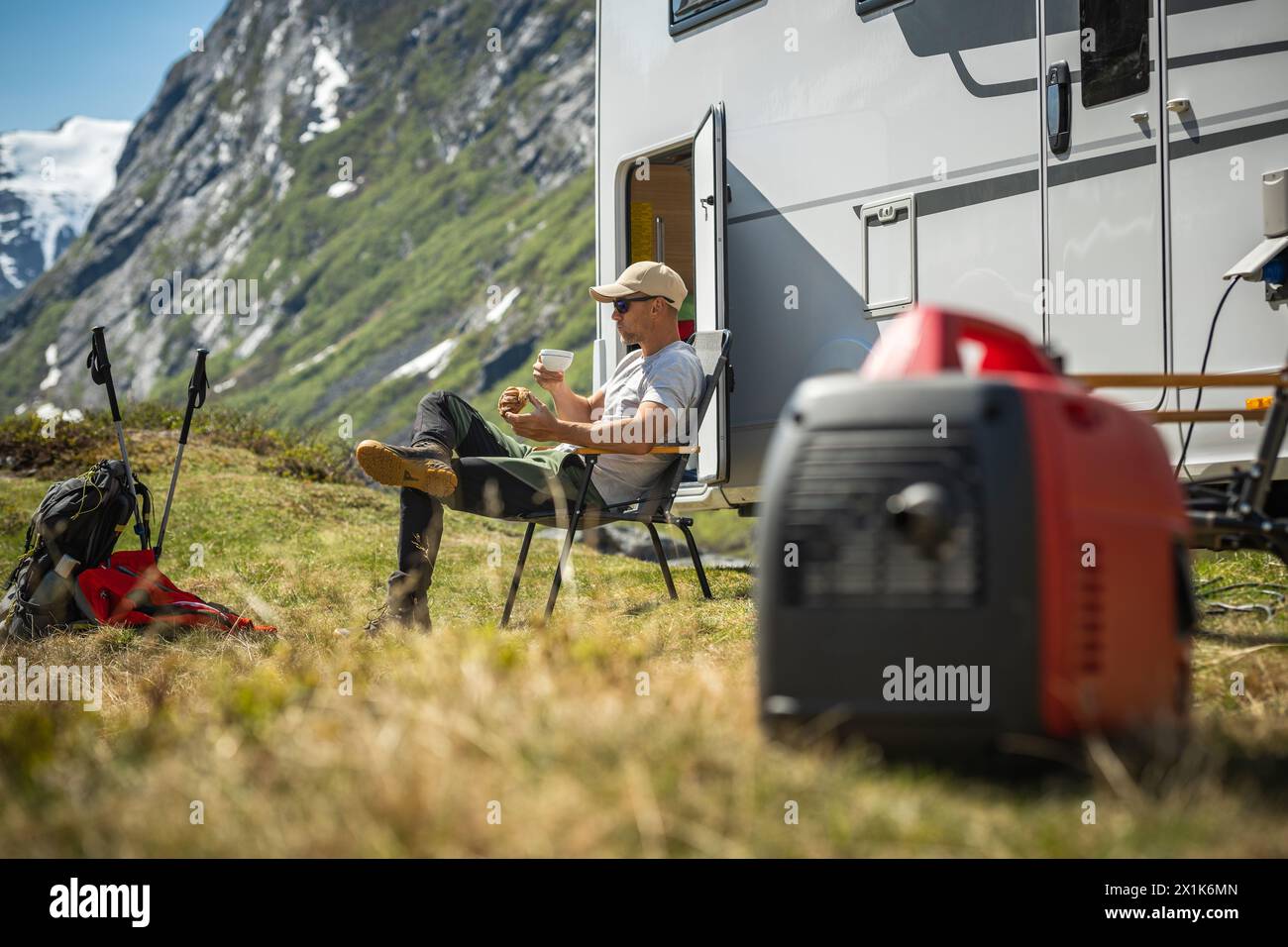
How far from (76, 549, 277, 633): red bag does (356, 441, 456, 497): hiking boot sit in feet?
3.10

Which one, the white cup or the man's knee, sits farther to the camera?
the white cup

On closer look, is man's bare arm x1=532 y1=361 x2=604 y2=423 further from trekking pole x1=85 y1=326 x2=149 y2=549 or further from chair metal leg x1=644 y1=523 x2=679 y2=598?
trekking pole x1=85 y1=326 x2=149 y2=549

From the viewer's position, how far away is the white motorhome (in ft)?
14.2

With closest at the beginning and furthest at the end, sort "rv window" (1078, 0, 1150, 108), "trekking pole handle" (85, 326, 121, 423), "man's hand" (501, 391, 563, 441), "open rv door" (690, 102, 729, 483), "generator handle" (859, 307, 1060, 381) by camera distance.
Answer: "generator handle" (859, 307, 1060, 381) < "rv window" (1078, 0, 1150, 108) < "man's hand" (501, 391, 563, 441) < "trekking pole handle" (85, 326, 121, 423) < "open rv door" (690, 102, 729, 483)

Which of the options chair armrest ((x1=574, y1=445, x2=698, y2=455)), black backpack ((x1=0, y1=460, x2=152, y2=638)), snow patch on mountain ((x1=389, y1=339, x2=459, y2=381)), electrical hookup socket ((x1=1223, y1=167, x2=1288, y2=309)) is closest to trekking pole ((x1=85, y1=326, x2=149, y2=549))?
black backpack ((x1=0, y1=460, x2=152, y2=638))

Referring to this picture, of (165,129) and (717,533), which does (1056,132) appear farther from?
(165,129)

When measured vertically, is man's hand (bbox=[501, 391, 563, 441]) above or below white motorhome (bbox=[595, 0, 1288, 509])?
below

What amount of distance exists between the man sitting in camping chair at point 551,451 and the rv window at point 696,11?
72.5 inches

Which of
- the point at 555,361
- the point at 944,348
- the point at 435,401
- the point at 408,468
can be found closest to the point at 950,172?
the point at 555,361

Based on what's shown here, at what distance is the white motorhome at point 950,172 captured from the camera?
4324mm

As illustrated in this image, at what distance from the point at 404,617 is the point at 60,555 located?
1593 mm

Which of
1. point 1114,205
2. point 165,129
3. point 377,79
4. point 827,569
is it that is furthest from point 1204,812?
point 165,129

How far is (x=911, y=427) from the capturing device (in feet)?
7.14

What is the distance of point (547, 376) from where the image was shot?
519cm
